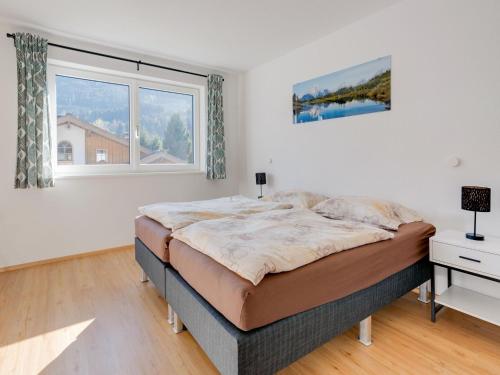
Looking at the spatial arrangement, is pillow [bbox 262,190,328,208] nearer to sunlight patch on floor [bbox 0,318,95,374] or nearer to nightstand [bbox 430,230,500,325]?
nightstand [bbox 430,230,500,325]

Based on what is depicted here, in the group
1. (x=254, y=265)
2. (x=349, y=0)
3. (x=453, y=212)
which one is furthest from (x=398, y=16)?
(x=254, y=265)

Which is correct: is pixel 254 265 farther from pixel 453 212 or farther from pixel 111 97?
pixel 111 97

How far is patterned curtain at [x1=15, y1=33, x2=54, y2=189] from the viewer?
2.89 m

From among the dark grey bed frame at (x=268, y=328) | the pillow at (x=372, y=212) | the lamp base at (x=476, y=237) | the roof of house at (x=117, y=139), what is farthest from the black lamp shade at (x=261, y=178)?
the lamp base at (x=476, y=237)

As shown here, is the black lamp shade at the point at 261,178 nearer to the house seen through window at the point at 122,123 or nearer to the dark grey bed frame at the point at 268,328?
the house seen through window at the point at 122,123

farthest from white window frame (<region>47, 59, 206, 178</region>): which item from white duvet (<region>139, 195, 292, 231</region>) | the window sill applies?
white duvet (<region>139, 195, 292, 231</region>)

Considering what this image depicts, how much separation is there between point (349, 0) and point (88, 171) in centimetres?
328

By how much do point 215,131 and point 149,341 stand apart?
2.98m

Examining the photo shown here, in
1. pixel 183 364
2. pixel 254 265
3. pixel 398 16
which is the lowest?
pixel 183 364

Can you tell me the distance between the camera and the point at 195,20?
9.23ft

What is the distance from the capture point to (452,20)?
2.21m

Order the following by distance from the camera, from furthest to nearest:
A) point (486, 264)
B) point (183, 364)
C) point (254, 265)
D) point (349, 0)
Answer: point (349, 0)
point (486, 264)
point (183, 364)
point (254, 265)

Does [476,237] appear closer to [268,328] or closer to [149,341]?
[268,328]

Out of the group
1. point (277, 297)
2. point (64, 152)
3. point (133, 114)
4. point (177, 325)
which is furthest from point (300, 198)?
point (64, 152)
